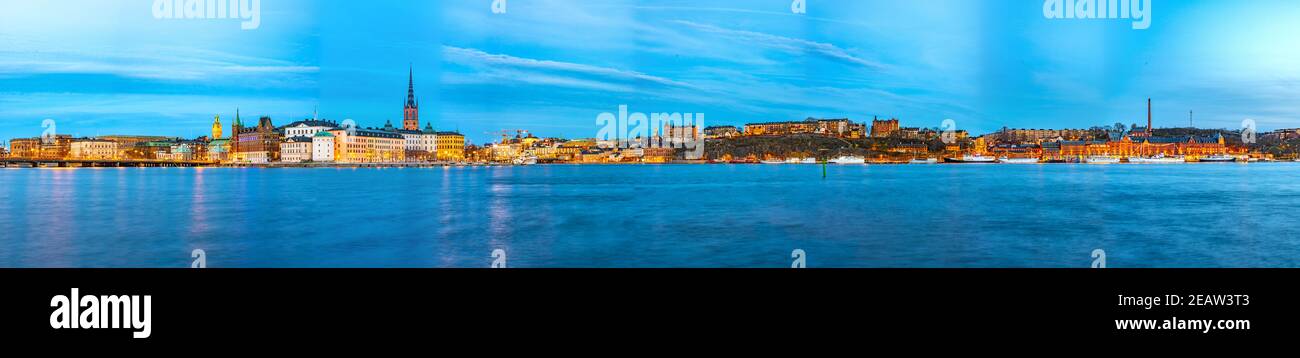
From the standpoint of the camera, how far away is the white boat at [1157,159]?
17035cm

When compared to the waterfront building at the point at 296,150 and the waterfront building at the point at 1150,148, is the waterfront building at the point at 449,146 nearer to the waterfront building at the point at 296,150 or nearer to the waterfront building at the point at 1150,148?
the waterfront building at the point at 296,150

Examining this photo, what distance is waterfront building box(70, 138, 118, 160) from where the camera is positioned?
16488 centimetres

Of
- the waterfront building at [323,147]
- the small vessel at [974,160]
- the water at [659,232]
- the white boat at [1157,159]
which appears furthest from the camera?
the small vessel at [974,160]

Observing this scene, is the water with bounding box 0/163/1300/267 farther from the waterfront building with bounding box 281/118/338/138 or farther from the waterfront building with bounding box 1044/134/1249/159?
the waterfront building with bounding box 1044/134/1249/159

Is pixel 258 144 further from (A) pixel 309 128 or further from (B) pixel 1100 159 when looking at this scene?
(B) pixel 1100 159

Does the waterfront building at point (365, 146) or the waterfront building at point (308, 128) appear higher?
the waterfront building at point (308, 128)

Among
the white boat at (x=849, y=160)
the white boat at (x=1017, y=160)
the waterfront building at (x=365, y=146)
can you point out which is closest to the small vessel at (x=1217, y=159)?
the white boat at (x=1017, y=160)

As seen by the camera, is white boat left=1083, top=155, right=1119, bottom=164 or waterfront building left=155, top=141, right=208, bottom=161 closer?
white boat left=1083, top=155, right=1119, bottom=164

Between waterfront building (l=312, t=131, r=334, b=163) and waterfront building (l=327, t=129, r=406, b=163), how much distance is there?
889 mm

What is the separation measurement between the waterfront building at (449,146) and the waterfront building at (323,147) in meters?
26.9
